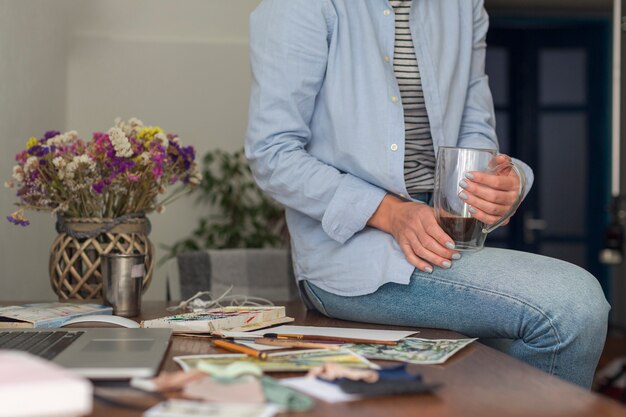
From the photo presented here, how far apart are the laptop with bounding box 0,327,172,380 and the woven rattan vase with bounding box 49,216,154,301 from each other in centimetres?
56

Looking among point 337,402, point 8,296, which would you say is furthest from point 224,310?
point 8,296

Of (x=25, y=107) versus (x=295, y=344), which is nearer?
(x=295, y=344)

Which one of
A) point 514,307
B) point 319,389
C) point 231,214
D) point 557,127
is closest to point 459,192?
point 514,307

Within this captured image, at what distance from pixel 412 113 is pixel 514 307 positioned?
0.45 m

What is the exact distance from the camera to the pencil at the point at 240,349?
0.94 metres

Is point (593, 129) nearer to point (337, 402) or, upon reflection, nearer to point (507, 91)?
point (507, 91)

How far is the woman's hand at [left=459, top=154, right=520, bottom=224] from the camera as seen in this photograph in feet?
4.10

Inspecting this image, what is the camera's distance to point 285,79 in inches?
58.4

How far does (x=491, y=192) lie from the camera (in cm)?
126

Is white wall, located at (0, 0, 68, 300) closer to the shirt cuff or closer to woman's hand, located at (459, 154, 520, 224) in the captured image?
the shirt cuff

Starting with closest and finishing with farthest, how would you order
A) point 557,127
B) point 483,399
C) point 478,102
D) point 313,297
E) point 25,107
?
point 483,399
point 313,297
point 478,102
point 25,107
point 557,127

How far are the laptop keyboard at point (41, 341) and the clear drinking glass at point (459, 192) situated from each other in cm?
55

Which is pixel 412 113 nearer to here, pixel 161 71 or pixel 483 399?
pixel 483 399

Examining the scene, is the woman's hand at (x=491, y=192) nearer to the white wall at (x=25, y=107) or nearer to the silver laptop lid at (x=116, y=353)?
the silver laptop lid at (x=116, y=353)
